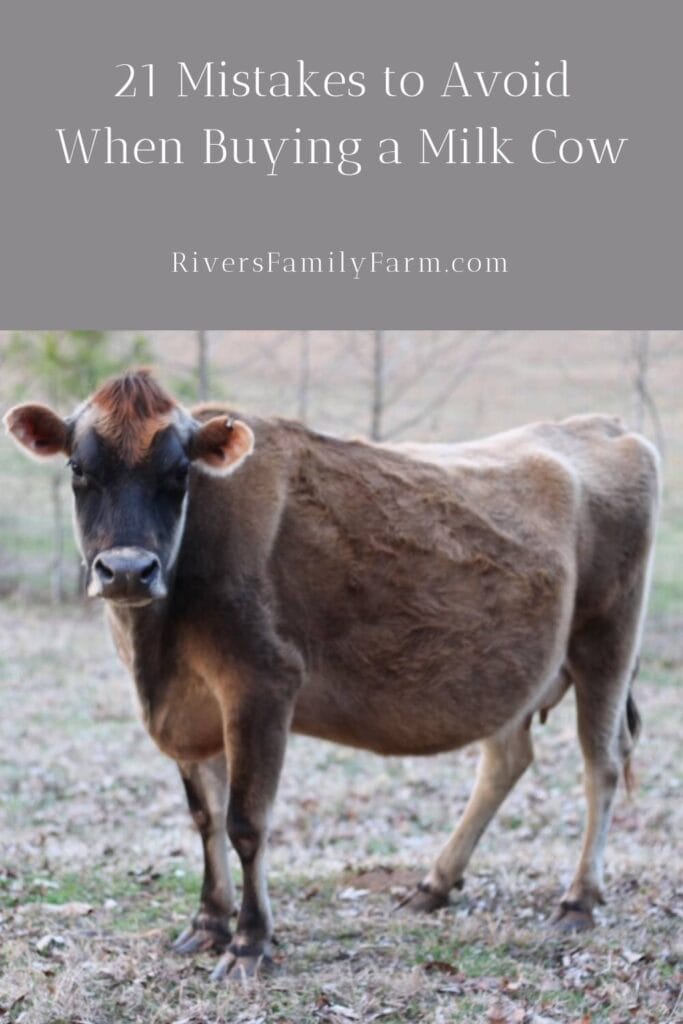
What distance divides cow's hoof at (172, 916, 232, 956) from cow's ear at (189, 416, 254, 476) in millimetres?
2591

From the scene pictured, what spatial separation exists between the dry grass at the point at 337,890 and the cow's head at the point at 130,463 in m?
2.01

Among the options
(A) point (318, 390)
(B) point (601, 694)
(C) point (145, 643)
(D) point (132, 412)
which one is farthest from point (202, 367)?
(D) point (132, 412)

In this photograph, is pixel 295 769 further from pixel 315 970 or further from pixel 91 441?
pixel 91 441

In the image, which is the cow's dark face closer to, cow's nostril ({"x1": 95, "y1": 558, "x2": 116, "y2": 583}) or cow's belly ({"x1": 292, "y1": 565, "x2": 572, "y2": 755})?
cow's nostril ({"x1": 95, "y1": 558, "x2": 116, "y2": 583})

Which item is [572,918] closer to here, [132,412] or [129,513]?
[129,513]

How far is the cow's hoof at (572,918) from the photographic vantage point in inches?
288

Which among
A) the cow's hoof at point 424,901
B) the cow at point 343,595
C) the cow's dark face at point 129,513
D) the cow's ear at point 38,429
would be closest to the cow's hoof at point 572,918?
the cow at point 343,595

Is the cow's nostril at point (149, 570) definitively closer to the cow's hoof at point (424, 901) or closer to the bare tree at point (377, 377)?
the cow's hoof at point (424, 901)

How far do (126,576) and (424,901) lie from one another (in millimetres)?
3567

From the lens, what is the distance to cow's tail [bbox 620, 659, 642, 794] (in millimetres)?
8445

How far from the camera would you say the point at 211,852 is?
7027 millimetres

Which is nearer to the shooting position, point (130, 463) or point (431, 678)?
point (130, 463)

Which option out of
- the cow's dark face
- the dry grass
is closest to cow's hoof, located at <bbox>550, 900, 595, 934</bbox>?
the dry grass
